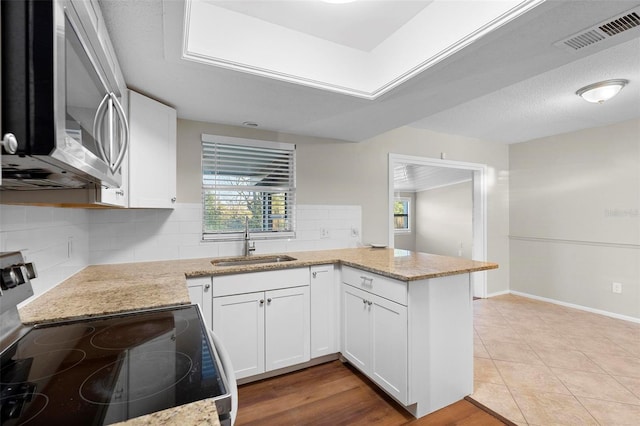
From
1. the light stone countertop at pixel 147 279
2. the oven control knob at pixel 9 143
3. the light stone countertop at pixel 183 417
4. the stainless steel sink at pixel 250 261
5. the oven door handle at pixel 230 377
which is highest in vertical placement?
the oven control knob at pixel 9 143

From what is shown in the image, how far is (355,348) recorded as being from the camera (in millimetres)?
2346

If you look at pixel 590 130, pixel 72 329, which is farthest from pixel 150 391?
pixel 590 130

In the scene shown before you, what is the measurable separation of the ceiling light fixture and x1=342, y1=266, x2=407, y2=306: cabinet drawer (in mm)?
2434

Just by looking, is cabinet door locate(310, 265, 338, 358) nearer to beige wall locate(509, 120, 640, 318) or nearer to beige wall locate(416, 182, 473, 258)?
beige wall locate(509, 120, 640, 318)

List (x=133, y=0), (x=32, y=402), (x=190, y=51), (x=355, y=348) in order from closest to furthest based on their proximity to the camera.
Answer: (x=32, y=402)
(x=133, y=0)
(x=190, y=51)
(x=355, y=348)

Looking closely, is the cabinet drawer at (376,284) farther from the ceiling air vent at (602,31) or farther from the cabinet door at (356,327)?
the ceiling air vent at (602,31)

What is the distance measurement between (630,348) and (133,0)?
4.44 m

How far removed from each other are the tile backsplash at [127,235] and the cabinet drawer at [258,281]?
0.61 meters

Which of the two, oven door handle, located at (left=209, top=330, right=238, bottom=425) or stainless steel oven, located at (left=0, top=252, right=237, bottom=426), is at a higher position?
stainless steel oven, located at (left=0, top=252, right=237, bottom=426)

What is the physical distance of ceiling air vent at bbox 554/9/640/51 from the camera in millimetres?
1370

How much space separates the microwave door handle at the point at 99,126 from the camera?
0.81 metres

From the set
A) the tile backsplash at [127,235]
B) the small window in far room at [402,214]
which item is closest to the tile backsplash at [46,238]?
the tile backsplash at [127,235]

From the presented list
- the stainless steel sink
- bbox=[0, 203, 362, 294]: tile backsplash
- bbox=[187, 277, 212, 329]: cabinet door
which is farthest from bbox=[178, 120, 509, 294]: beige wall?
bbox=[187, 277, 212, 329]: cabinet door

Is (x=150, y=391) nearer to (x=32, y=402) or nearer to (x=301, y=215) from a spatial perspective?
(x=32, y=402)
